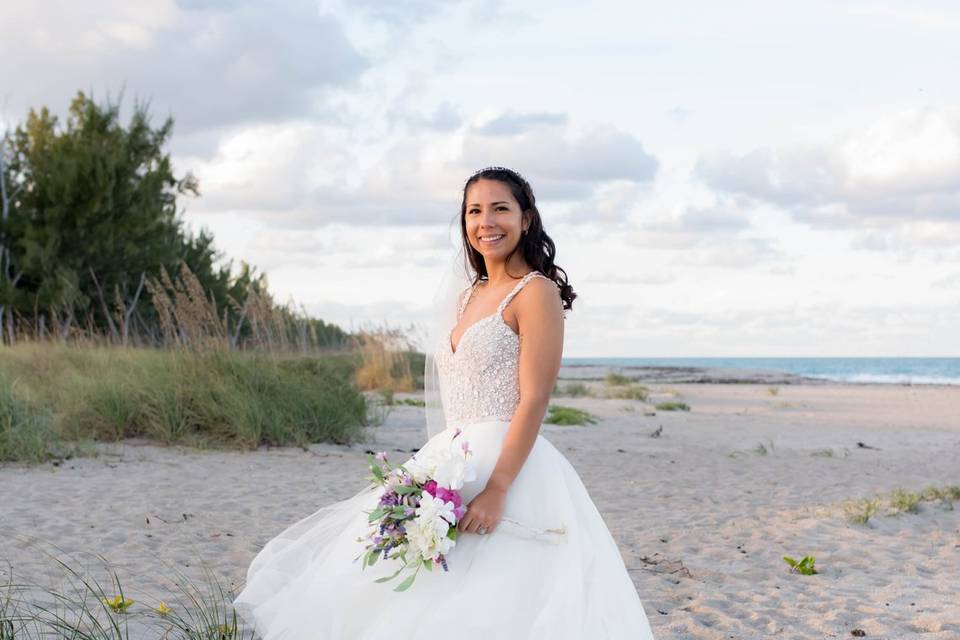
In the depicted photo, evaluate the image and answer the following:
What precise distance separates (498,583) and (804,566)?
3.55 m

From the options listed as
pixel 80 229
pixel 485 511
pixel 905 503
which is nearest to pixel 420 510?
pixel 485 511

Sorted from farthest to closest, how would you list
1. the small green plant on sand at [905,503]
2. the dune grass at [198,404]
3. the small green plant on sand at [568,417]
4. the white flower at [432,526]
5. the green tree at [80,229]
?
the green tree at [80,229]
the small green plant on sand at [568,417]
the dune grass at [198,404]
the small green plant on sand at [905,503]
the white flower at [432,526]

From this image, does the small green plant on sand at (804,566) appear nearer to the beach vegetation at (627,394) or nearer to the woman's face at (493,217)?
the woman's face at (493,217)

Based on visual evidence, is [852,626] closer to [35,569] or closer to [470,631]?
[470,631]

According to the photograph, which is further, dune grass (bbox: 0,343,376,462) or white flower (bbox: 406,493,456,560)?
dune grass (bbox: 0,343,376,462)

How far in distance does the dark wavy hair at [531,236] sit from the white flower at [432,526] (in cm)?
87

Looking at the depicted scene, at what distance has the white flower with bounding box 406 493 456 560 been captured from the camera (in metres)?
2.63

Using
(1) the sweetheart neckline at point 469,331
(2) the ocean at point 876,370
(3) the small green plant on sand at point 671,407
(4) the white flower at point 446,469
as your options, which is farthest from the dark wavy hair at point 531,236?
(2) the ocean at point 876,370

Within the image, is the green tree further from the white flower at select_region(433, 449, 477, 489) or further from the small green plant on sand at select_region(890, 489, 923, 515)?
the white flower at select_region(433, 449, 477, 489)

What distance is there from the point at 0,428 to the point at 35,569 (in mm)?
4740

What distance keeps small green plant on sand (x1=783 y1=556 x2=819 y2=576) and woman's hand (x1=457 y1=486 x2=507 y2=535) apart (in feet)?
11.5

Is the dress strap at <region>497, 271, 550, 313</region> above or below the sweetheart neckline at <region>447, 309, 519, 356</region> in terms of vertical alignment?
above

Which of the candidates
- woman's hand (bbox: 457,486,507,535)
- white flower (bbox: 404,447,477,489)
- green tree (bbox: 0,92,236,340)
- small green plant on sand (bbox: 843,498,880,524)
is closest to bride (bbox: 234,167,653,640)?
woman's hand (bbox: 457,486,507,535)

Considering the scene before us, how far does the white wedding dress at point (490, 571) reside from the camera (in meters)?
2.75
